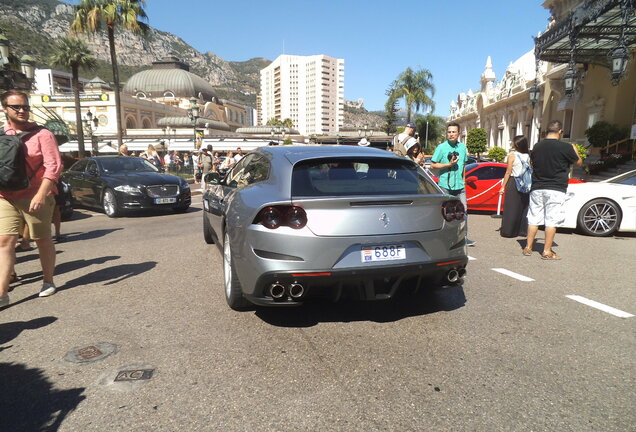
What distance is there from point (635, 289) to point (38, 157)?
20.6ft

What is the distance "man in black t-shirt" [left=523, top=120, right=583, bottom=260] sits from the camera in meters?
5.71

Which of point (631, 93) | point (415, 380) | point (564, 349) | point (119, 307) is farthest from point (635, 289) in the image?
point (631, 93)

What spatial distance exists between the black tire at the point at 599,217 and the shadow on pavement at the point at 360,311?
511 cm

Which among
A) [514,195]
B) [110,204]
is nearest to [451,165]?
[514,195]

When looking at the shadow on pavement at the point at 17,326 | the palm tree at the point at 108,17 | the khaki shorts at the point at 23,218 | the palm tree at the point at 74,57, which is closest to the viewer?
the shadow on pavement at the point at 17,326

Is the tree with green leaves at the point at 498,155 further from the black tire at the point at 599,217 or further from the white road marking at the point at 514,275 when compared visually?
Answer: the white road marking at the point at 514,275

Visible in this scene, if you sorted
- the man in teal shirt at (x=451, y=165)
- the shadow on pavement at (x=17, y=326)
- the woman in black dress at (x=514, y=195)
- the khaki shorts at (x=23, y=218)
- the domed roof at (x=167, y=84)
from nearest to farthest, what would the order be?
the shadow on pavement at (x=17, y=326) → the khaki shorts at (x=23, y=218) → the man in teal shirt at (x=451, y=165) → the woman in black dress at (x=514, y=195) → the domed roof at (x=167, y=84)

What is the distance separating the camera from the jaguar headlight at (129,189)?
31.4ft

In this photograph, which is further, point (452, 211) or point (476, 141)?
point (476, 141)

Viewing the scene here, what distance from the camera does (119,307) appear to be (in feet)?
12.6

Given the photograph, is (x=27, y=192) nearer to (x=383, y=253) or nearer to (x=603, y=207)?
(x=383, y=253)

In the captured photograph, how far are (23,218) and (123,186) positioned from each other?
6.02 meters

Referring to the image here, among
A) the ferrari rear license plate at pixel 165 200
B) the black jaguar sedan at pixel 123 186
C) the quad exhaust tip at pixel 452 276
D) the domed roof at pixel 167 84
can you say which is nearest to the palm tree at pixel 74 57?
the black jaguar sedan at pixel 123 186

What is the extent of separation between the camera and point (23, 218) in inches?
155
